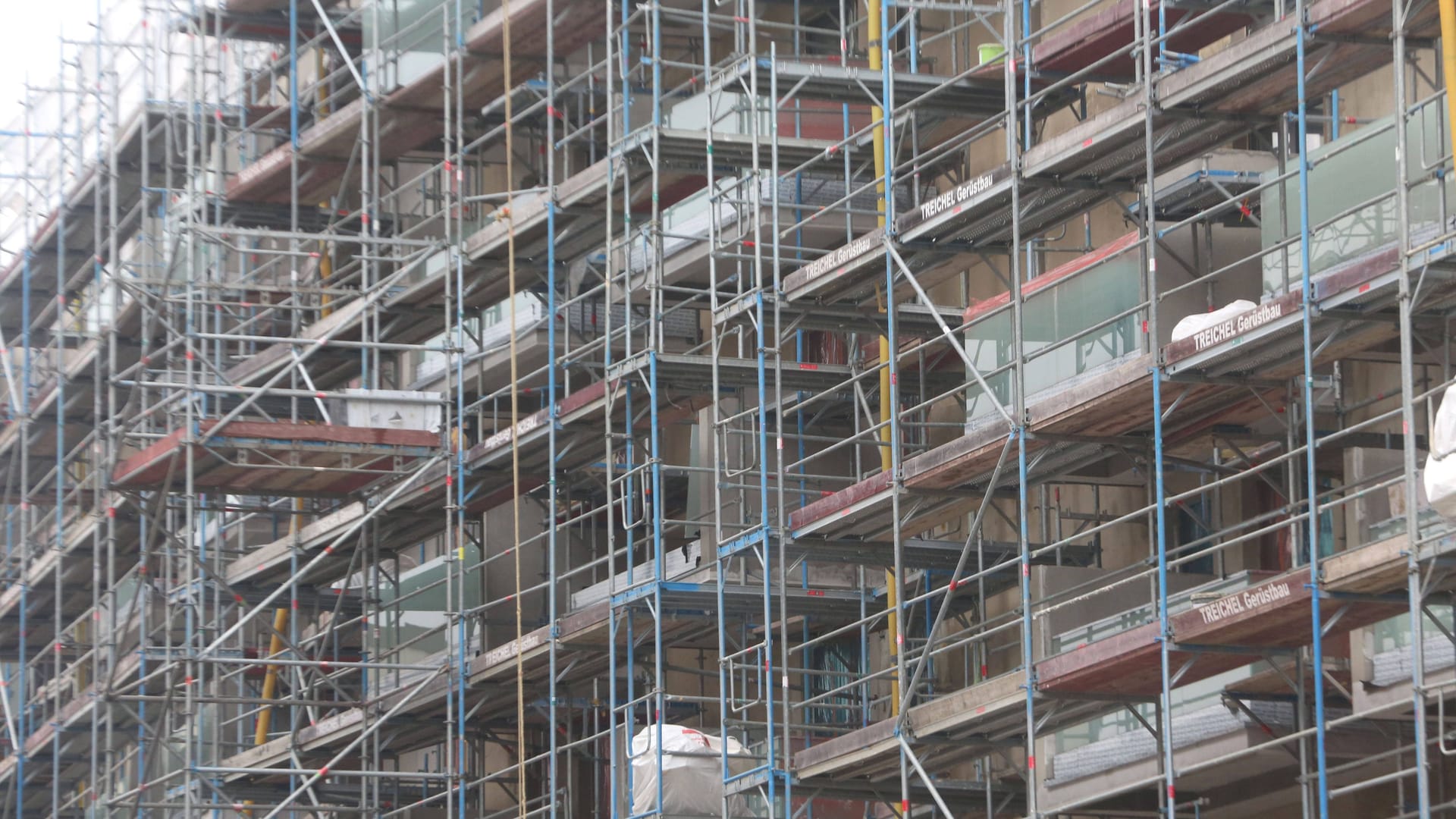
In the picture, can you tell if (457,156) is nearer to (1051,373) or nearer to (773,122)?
(773,122)

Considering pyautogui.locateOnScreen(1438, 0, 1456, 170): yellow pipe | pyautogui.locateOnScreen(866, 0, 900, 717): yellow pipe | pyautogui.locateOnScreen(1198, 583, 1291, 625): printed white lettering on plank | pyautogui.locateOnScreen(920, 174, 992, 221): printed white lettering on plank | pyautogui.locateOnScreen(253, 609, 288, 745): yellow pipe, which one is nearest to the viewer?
pyautogui.locateOnScreen(1438, 0, 1456, 170): yellow pipe

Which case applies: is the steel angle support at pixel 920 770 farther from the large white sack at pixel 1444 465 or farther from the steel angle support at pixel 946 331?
the large white sack at pixel 1444 465

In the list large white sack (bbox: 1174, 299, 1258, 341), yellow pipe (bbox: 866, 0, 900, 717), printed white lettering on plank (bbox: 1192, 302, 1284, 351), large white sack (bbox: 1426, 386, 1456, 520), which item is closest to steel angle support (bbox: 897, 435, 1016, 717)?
large white sack (bbox: 1174, 299, 1258, 341)

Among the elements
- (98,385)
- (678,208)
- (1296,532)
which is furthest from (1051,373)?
(98,385)

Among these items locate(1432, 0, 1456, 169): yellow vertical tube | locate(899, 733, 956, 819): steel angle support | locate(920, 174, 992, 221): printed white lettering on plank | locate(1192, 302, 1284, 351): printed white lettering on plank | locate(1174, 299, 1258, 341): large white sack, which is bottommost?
locate(899, 733, 956, 819): steel angle support

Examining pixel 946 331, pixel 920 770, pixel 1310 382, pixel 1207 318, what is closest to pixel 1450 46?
pixel 1310 382

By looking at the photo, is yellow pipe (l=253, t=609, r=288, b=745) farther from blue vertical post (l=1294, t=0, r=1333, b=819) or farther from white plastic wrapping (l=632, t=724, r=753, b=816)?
blue vertical post (l=1294, t=0, r=1333, b=819)

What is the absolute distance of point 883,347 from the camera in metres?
29.6

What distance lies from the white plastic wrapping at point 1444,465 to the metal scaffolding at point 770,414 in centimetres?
51

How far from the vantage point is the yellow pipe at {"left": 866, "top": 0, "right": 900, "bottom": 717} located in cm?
2881

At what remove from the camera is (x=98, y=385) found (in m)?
41.9

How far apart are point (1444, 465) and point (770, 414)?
537 inches

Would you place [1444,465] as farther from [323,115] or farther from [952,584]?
[323,115]

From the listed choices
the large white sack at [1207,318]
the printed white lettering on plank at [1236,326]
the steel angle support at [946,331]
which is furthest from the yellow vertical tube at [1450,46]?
the steel angle support at [946,331]
